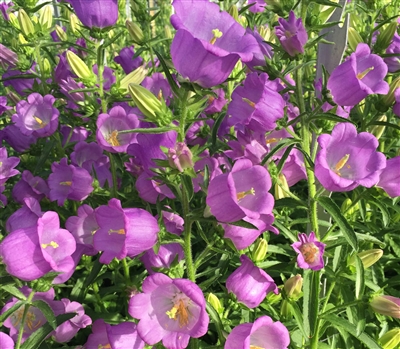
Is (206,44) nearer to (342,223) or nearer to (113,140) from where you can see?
(342,223)

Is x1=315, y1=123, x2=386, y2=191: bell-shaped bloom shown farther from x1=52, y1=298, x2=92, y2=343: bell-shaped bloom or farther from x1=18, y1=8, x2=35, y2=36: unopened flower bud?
x1=18, y1=8, x2=35, y2=36: unopened flower bud

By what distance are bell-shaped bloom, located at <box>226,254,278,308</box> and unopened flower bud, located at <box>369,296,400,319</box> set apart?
520 mm

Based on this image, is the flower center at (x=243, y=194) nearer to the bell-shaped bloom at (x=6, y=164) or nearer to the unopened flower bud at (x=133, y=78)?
the unopened flower bud at (x=133, y=78)

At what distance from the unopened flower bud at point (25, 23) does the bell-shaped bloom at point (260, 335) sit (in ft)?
7.96

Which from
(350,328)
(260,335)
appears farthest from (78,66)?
(350,328)

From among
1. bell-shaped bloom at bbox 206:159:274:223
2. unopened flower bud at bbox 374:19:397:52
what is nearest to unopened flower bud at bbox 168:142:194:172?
bell-shaped bloom at bbox 206:159:274:223

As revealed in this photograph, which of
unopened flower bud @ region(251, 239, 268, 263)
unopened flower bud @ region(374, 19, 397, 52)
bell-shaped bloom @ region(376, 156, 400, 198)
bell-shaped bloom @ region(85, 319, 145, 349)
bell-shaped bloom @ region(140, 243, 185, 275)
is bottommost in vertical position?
bell-shaped bloom @ region(85, 319, 145, 349)

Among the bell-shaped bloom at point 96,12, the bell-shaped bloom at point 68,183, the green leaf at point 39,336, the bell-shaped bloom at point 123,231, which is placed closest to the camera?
the bell-shaped bloom at point 123,231

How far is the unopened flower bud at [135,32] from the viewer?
3148mm

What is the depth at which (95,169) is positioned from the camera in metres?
2.83

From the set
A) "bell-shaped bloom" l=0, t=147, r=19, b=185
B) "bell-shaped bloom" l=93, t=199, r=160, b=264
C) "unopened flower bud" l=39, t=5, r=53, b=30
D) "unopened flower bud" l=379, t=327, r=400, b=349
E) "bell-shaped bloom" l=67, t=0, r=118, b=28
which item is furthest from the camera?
"unopened flower bud" l=39, t=5, r=53, b=30

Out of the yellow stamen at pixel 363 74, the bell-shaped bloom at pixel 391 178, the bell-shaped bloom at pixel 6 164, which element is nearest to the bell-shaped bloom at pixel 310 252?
the bell-shaped bloom at pixel 391 178

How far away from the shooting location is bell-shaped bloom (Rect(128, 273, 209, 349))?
6.17 feet

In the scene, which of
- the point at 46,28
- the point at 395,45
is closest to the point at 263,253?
the point at 395,45
